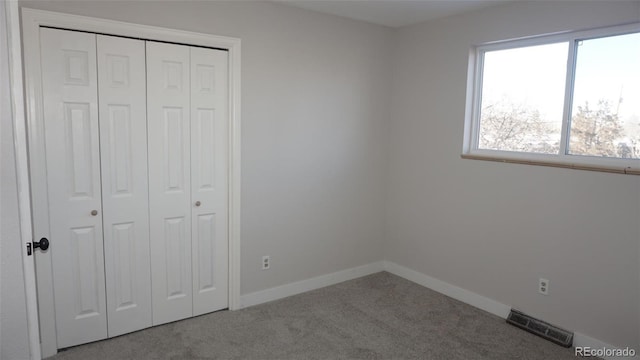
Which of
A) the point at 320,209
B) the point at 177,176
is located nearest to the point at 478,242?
the point at 320,209

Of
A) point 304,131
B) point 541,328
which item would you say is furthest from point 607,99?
point 304,131

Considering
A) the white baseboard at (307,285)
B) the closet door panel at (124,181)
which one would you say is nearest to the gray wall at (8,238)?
→ the closet door panel at (124,181)

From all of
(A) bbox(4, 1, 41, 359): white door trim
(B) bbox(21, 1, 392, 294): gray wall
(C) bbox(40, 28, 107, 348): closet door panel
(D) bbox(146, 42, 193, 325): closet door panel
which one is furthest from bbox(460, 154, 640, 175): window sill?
(A) bbox(4, 1, 41, 359): white door trim

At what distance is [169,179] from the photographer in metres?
3.05

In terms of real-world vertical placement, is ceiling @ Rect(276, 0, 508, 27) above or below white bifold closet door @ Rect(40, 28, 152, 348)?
above

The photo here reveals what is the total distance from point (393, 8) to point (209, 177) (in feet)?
6.63

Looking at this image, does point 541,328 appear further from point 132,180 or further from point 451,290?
point 132,180

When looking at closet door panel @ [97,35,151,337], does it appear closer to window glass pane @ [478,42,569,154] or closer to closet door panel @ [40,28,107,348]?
closet door panel @ [40,28,107,348]

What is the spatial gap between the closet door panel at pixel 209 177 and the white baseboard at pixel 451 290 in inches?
70.9

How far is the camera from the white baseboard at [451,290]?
11.3ft

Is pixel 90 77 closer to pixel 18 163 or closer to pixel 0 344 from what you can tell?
pixel 18 163

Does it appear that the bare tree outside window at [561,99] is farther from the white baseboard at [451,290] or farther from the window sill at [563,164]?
the white baseboard at [451,290]

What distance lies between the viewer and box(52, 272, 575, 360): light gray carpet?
9.23 feet

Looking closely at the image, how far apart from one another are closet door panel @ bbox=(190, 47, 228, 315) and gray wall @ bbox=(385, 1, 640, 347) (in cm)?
182
